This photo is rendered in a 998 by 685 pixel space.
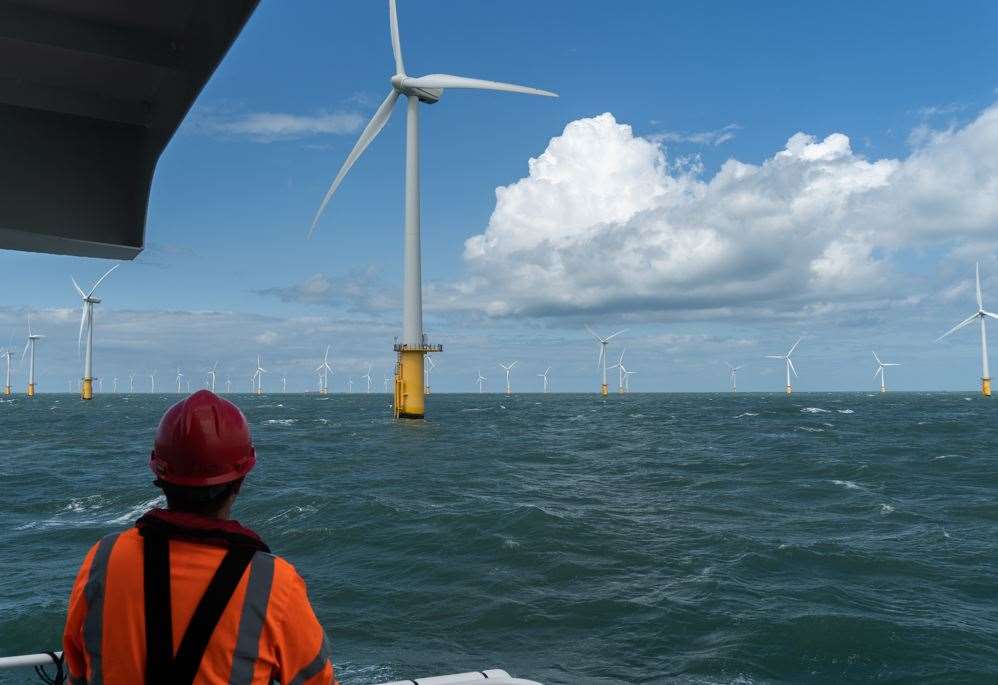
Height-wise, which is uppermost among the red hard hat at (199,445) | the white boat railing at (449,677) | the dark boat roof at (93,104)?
the dark boat roof at (93,104)

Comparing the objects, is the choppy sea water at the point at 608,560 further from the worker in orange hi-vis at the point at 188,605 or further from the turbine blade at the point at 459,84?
the turbine blade at the point at 459,84

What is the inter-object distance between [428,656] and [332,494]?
15433 millimetres

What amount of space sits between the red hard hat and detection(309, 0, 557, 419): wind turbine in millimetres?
65526

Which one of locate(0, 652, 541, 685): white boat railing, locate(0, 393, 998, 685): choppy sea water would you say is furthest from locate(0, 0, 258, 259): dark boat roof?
locate(0, 393, 998, 685): choppy sea water

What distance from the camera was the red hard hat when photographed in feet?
8.33

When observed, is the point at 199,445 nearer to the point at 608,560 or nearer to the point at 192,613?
the point at 192,613

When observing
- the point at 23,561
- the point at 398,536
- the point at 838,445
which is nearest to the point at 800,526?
the point at 398,536

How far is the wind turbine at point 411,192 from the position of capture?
66.2 meters

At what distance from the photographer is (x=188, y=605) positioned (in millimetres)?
2283

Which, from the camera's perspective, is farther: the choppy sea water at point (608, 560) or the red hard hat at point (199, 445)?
the choppy sea water at point (608, 560)

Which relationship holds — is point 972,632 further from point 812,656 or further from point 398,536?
point 398,536

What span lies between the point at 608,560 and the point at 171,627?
14993mm

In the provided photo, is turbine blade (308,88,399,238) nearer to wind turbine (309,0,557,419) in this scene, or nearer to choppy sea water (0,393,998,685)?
wind turbine (309,0,557,419)

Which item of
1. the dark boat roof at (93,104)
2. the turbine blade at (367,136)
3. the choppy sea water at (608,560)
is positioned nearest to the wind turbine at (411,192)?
the turbine blade at (367,136)
